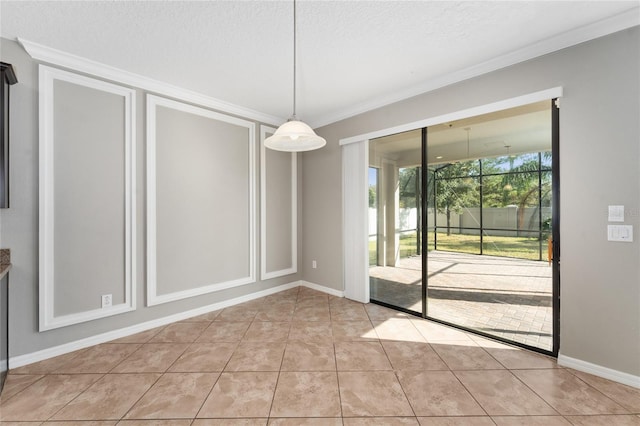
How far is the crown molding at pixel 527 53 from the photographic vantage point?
6.51 ft

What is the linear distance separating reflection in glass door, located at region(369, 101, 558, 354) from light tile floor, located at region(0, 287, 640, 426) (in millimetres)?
562

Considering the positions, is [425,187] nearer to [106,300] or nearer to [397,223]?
[397,223]

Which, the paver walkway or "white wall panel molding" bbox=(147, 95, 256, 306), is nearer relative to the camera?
the paver walkway

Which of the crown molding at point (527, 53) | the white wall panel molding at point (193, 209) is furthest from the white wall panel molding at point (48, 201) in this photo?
the crown molding at point (527, 53)

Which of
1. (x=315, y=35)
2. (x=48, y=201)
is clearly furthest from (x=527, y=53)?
(x=48, y=201)

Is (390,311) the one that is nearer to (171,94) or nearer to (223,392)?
(223,392)

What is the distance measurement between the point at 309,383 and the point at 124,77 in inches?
134

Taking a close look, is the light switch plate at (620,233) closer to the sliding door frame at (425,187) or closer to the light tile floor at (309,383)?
the sliding door frame at (425,187)

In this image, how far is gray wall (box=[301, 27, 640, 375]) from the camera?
1.97 meters

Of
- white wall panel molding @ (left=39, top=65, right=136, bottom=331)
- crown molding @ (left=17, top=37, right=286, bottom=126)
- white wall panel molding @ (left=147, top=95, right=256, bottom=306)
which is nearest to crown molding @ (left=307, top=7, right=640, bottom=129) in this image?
crown molding @ (left=17, top=37, right=286, bottom=126)

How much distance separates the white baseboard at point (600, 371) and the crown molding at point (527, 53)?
256 cm

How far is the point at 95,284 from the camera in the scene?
2.63m

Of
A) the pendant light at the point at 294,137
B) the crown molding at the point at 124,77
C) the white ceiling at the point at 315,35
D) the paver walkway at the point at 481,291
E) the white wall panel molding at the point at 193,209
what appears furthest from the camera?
the white wall panel molding at the point at 193,209

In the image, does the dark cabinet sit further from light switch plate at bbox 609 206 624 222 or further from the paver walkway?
→ light switch plate at bbox 609 206 624 222
